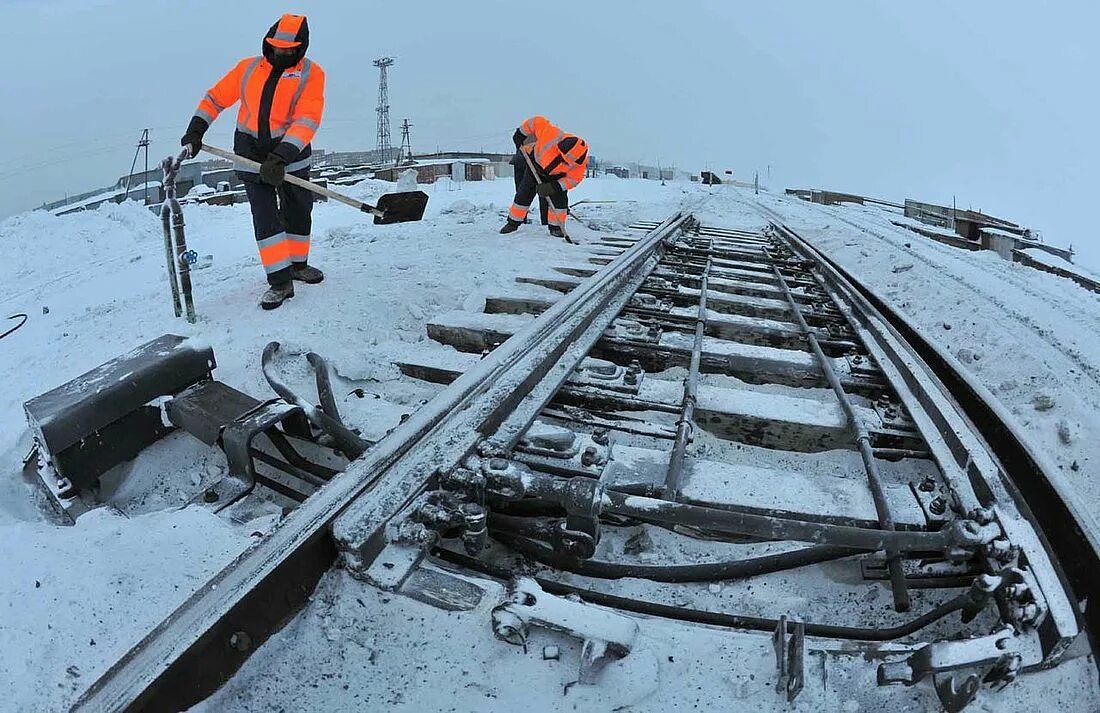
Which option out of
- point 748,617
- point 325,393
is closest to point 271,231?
point 325,393

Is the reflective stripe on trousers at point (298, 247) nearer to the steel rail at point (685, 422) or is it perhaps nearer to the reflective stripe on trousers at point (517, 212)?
the steel rail at point (685, 422)

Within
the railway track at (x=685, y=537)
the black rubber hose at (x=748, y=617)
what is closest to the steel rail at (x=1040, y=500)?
the railway track at (x=685, y=537)

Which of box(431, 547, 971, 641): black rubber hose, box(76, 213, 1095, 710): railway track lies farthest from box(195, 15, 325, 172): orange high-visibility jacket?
box(431, 547, 971, 641): black rubber hose

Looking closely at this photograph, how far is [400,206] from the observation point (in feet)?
20.4

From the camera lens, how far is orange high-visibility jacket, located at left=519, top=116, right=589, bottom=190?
8031mm

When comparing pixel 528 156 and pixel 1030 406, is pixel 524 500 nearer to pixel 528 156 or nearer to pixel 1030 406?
pixel 1030 406

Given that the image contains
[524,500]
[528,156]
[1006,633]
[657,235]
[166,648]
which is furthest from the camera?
[528,156]

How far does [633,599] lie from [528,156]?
733 cm

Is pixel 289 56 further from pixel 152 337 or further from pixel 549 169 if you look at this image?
pixel 549 169

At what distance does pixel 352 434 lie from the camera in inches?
90.9

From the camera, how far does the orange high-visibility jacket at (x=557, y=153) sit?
8.03m

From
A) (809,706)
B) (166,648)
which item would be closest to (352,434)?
(166,648)

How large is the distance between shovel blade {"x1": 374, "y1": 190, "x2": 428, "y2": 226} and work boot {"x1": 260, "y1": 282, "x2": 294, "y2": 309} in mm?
1826

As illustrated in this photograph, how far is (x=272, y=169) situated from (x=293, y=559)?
11.3 ft
